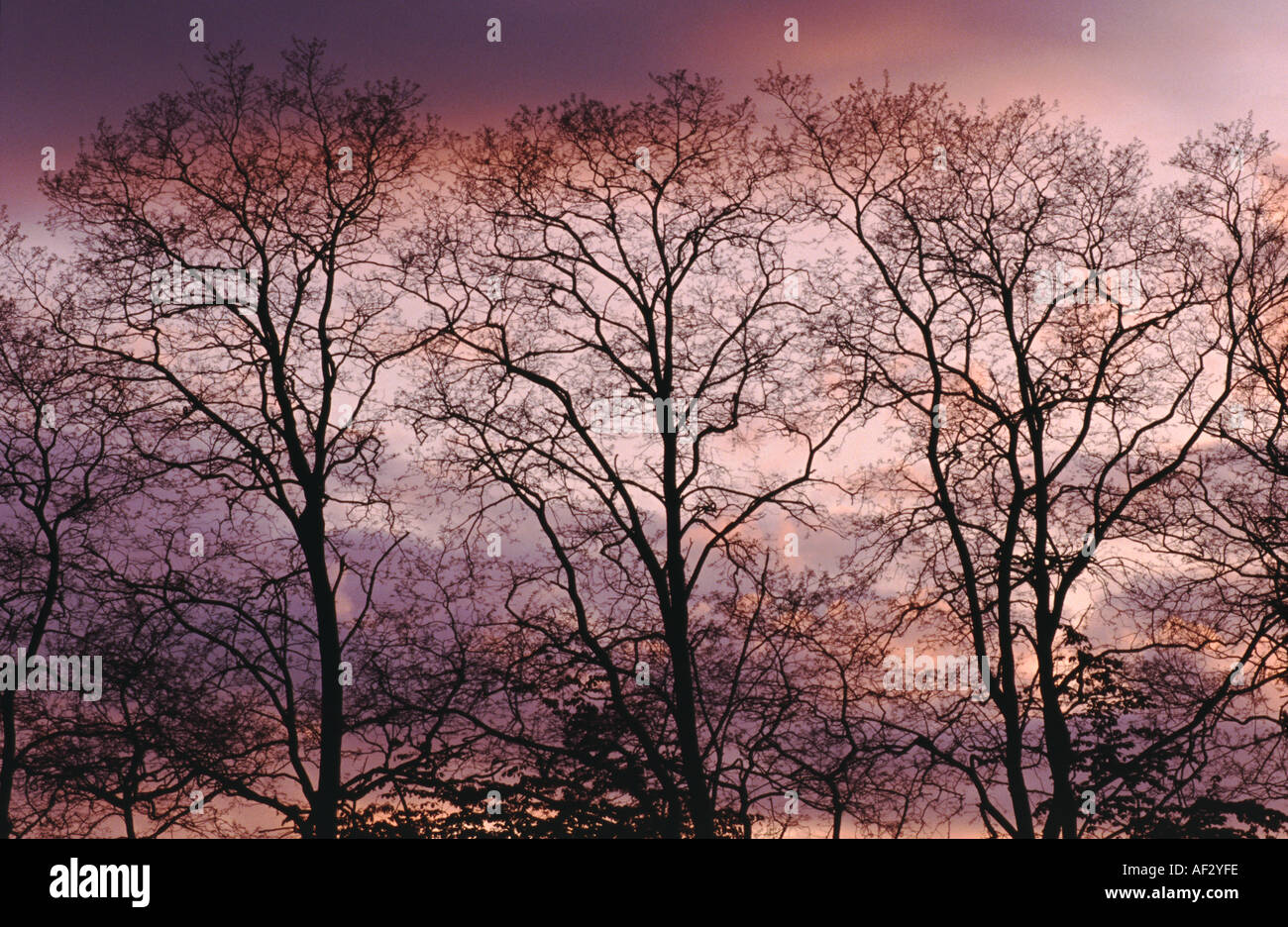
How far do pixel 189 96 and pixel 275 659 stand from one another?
10.2 m

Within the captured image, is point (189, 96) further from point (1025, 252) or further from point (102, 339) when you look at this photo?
point (1025, 252)

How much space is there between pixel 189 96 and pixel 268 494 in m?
7.08

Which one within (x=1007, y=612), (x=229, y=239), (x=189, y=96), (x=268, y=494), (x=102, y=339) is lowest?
(x=1007, y=612)

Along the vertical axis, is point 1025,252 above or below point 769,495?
above

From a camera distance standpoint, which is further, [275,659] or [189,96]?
[275,659]

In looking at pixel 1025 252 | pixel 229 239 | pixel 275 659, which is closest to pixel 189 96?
pixel 229 239

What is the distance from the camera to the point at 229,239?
17.2m

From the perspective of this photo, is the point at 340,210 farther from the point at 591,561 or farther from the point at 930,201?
the point at 930,201

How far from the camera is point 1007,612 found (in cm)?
1585
